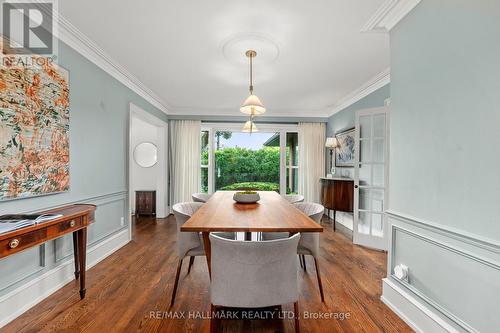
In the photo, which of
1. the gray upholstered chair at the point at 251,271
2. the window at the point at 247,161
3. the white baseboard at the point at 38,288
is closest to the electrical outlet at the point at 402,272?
the gray upholstered chair at the point at 251,271

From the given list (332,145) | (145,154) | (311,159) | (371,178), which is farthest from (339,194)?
(145,154)

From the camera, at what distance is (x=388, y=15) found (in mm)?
2002

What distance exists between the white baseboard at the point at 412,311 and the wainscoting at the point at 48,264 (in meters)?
3.00

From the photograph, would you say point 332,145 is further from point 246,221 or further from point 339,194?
point 246,221

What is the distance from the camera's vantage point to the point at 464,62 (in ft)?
4.42

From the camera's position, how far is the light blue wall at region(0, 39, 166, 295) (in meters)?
1.95

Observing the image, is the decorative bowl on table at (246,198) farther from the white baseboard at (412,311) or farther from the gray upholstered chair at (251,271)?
the white baseboard at (412,311)

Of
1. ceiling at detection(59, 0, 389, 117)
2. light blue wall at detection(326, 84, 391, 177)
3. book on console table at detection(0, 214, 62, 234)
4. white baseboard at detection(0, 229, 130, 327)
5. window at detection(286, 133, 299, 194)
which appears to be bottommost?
white baseboard at detection(0, 229, 130, 327)

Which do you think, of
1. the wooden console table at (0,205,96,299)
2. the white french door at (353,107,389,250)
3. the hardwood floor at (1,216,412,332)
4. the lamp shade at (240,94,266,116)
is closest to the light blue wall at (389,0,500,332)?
the hardwood floor at (1,216,412,332)

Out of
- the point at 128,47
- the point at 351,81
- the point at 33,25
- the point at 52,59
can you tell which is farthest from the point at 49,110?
the point at 351,81

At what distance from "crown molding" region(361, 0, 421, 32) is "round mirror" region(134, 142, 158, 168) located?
16.8 feet

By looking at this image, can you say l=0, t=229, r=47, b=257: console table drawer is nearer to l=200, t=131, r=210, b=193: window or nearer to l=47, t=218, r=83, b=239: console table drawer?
l=47, t=218, r=83, b=239: console table drawer

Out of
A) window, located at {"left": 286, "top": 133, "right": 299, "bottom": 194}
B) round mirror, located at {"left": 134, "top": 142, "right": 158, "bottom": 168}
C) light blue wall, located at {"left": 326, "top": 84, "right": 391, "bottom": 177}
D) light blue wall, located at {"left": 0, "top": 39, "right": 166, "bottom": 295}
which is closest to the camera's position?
light blue wall, located at {"left": 0, "top": 39, "right": 166, "bottom": 295}

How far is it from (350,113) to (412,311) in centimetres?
357
